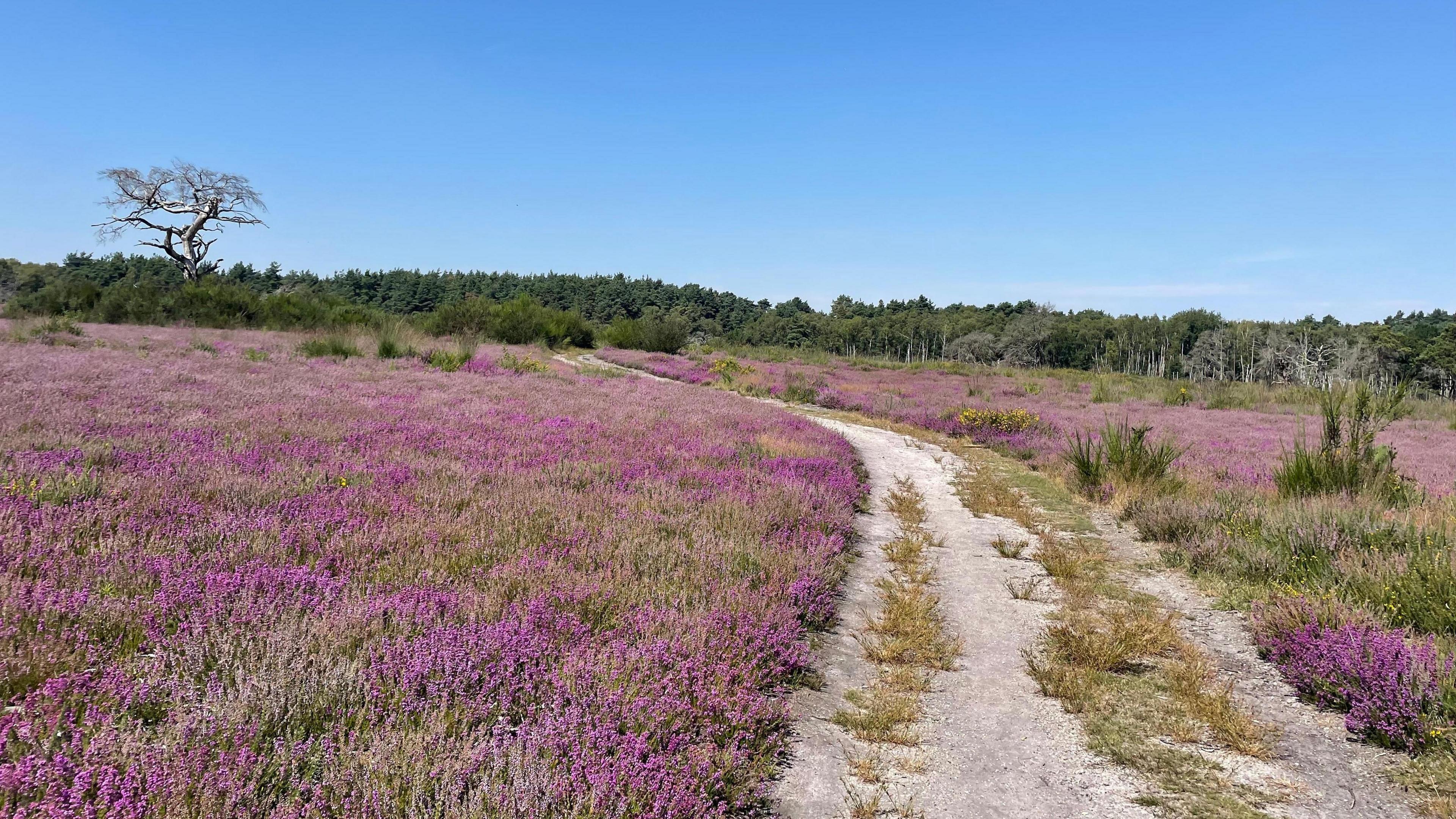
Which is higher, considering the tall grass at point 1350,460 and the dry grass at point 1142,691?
the tall grass at point 1350,460

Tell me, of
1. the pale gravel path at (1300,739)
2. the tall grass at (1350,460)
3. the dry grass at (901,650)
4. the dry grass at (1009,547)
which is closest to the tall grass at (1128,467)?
the tall grass at (1350,460)

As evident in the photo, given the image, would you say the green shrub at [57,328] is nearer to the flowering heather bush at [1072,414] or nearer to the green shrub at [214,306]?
the green shrub at [214,306]

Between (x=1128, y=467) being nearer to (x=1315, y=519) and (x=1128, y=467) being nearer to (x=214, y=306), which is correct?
(x=1315, y=519)

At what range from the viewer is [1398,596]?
16.3 feet

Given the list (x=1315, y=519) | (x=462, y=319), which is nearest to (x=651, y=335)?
(x=462, y=319)

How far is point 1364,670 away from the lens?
399 centimetres

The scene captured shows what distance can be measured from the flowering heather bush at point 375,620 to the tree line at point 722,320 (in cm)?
2859

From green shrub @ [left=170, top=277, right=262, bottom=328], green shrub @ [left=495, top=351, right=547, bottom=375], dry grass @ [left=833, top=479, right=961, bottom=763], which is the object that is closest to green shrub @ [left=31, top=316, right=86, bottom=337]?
green shrub @ [left=170, top=277, right=262, bottom=328]

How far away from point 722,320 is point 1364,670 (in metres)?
139

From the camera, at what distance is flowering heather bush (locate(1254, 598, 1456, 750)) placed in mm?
3629

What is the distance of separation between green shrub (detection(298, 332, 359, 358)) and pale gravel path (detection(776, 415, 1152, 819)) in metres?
18.9

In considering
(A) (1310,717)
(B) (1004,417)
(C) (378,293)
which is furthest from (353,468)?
(C) (378,293)

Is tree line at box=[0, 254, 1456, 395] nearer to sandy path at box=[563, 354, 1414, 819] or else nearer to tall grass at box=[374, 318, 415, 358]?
tall grass at box=[374, 318, 415, 358]

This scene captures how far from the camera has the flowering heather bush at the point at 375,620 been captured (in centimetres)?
245
